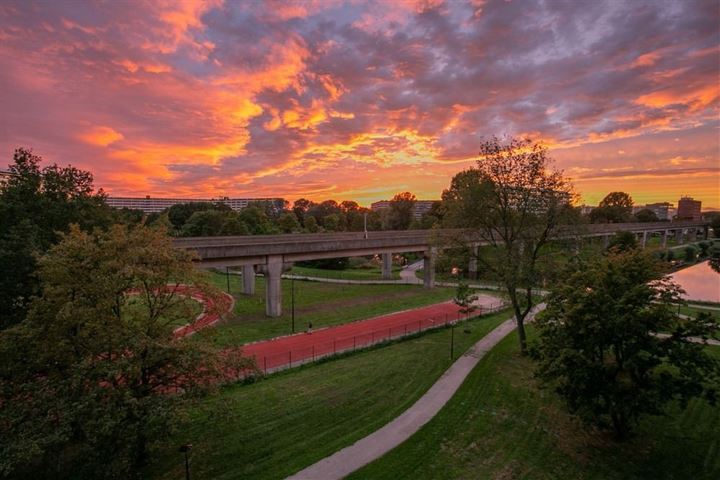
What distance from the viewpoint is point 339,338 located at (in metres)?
30.0

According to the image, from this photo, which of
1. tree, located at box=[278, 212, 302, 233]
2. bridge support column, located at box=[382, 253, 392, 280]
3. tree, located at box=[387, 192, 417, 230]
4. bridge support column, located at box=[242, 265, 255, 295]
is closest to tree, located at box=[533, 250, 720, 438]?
bridge support column, located at box=[242, 265, 255, 295]

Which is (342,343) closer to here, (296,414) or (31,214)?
(296,414)

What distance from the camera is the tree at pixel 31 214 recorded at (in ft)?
57.9

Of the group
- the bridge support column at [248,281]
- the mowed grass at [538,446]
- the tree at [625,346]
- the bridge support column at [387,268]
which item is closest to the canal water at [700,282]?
the bridge support column at [387,268]

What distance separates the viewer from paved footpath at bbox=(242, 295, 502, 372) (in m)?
25.5

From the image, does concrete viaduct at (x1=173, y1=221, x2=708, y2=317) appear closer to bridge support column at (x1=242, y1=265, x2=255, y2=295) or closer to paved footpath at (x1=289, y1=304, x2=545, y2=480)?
bridge support column at (x1=242, y1=265, x2=255, y2=295)

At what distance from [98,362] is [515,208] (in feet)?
78.8

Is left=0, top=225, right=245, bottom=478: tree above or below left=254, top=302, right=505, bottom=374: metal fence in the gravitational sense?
above

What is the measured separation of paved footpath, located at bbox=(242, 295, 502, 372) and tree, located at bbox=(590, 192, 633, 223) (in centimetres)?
11660

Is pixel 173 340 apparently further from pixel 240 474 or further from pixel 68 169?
pixel 68 169

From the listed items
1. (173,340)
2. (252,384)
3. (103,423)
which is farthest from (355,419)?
(103,423)

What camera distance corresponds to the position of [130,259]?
43.9ft

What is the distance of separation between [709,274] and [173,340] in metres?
92.6

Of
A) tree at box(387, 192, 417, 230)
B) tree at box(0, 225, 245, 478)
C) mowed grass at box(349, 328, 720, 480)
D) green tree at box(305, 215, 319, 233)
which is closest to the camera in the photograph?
tree at box(0, 225, 245, 478)
